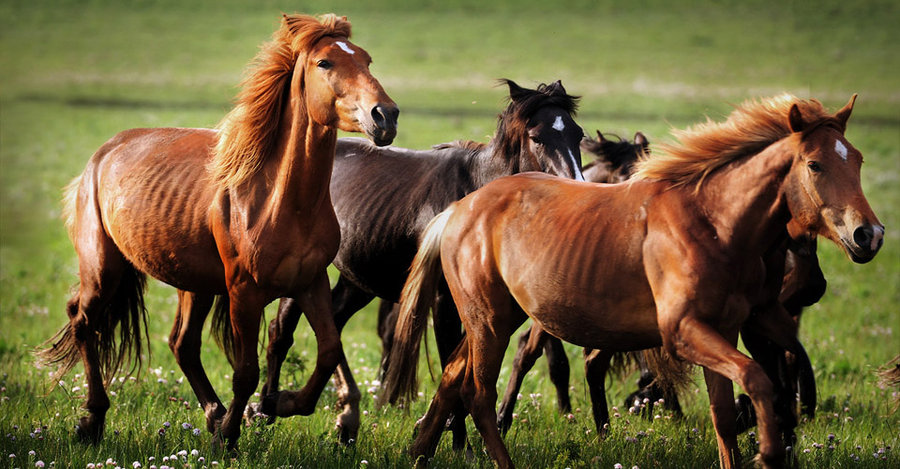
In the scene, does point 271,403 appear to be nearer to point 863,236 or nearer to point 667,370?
point 667,370

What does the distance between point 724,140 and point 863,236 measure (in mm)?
845

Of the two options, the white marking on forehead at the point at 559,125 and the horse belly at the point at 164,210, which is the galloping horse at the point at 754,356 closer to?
the white marking on forehead at the point at 559,125

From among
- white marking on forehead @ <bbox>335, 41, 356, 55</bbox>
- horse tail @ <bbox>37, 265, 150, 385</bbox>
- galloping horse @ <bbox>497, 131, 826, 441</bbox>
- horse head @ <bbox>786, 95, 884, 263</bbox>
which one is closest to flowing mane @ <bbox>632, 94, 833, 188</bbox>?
horse head @ <bbox>786, 95, 884, 263</bbox>

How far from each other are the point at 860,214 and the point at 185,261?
3.68 metres

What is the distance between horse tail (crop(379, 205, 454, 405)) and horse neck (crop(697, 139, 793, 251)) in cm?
165

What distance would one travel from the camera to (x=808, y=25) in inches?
1772

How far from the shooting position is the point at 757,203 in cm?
475

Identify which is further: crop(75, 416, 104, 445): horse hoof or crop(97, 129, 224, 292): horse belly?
crop(75, 416, 104, 445): horse hoof

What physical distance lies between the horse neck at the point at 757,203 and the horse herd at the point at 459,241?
0.01 meters

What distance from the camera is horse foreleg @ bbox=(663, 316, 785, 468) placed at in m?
4.35

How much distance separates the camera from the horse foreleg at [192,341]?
21.5 ft

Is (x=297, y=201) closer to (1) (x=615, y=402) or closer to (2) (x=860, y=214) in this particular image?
(2) (x=860, y=214)

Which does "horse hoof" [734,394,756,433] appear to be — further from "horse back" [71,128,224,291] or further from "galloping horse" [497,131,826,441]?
"horse back" [71,128,224,291]

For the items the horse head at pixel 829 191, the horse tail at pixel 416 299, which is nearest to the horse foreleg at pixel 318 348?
the horse tail at pixel 416 299
